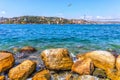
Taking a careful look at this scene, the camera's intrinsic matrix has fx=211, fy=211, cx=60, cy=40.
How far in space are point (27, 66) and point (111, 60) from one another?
15.2 feet

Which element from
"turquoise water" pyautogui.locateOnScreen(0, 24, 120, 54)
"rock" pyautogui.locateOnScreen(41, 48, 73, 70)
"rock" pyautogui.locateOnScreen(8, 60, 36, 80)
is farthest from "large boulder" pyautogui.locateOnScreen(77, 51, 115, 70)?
"turquoise water" pyautogui.locateOnScreen(0, 24, 120, 54)

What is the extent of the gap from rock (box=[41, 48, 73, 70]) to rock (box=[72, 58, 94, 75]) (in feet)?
1.61

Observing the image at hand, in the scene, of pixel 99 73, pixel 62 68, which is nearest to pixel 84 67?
pixel 99 73

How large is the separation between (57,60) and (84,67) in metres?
1.56

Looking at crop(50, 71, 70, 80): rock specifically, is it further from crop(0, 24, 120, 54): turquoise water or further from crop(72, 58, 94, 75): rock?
crop(0, 24, 120, 54): turquoise water

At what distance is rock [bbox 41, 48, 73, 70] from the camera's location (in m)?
11.7

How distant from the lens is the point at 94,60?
40.1 feet

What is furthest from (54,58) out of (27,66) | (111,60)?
(111,60)

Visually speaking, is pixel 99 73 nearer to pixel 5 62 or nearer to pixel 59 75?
pixel 59 75

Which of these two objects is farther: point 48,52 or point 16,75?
point 48,52

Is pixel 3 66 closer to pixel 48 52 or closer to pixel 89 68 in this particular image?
pixel 48 52

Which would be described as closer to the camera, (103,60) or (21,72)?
(21,72)

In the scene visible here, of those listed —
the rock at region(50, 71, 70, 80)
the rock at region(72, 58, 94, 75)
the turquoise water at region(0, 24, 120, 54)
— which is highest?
the rock at region(72, 58, 94, 75)

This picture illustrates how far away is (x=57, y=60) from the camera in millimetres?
11719
